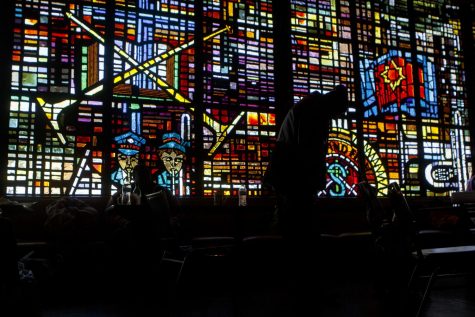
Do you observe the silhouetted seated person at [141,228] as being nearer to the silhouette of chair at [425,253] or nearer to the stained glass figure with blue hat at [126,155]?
the stained glass figure with blue hat at [126,155]

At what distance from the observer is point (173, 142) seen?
4953 millimetres

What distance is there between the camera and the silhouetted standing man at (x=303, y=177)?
2.49 meters

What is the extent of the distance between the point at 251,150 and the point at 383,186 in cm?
187

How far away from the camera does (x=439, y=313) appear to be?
8.67ft

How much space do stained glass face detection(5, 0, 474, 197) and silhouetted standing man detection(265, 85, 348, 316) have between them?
2518 millimetres

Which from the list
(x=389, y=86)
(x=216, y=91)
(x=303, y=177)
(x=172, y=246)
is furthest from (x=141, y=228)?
(x=389, y=86)

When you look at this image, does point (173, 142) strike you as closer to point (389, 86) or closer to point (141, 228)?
point (141, 228)

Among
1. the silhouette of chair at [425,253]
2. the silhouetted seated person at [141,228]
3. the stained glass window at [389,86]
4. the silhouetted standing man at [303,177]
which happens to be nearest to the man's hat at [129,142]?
the silhouetted seated person at [141,228]

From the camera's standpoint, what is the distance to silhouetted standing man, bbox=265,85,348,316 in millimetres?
2488

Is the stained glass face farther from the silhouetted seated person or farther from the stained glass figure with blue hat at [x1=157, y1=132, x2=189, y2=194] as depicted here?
the silhouetted seated person

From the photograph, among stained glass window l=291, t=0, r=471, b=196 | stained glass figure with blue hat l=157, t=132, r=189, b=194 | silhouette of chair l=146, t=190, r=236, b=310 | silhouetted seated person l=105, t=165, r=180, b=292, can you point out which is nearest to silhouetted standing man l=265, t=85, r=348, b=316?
silhouette of chair l=146, t=190, r=236, b=310

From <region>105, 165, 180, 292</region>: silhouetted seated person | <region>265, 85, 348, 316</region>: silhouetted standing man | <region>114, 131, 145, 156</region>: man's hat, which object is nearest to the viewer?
<region>265, 85, 348, 316</region>: silhouetted standing man

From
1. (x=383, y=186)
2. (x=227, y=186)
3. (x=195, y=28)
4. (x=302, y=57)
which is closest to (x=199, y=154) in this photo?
(x=227, y=186)

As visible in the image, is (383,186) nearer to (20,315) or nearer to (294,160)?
(294,160)
